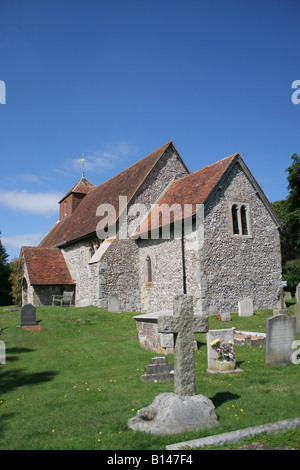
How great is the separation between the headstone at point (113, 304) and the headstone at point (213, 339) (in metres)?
9.97

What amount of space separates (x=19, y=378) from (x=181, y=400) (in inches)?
203

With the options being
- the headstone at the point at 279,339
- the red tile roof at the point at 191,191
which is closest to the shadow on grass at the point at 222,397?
the headstone at the point at 279,339

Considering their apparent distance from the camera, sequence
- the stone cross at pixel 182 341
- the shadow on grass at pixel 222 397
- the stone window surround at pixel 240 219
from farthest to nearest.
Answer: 1. the stone window surround at pixel 240 219
2. the shadow on grass at pixel 222 397
3. the stone cross at pixel 182 341

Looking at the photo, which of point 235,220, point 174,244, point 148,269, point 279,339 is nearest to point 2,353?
point 279,339

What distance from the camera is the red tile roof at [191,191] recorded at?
16.8 metres

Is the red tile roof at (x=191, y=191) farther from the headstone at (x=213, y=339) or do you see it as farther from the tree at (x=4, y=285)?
the tree at (x=4, y=285)

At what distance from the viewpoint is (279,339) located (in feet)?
27.1

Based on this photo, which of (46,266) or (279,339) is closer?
(279,339)

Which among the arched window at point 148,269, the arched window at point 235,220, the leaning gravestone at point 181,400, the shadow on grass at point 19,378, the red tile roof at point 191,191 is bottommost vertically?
the shadow on grass at point 19,378

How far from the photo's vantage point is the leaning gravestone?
4.81 metres

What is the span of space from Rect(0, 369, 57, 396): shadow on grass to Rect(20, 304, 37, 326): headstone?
5496 mm

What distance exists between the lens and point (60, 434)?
4926mm

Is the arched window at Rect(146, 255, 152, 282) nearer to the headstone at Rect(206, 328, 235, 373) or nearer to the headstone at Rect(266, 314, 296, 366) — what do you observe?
the headstone at Rect(206, 328, 235, 373)

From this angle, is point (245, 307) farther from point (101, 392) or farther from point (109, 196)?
point (109, 196)
